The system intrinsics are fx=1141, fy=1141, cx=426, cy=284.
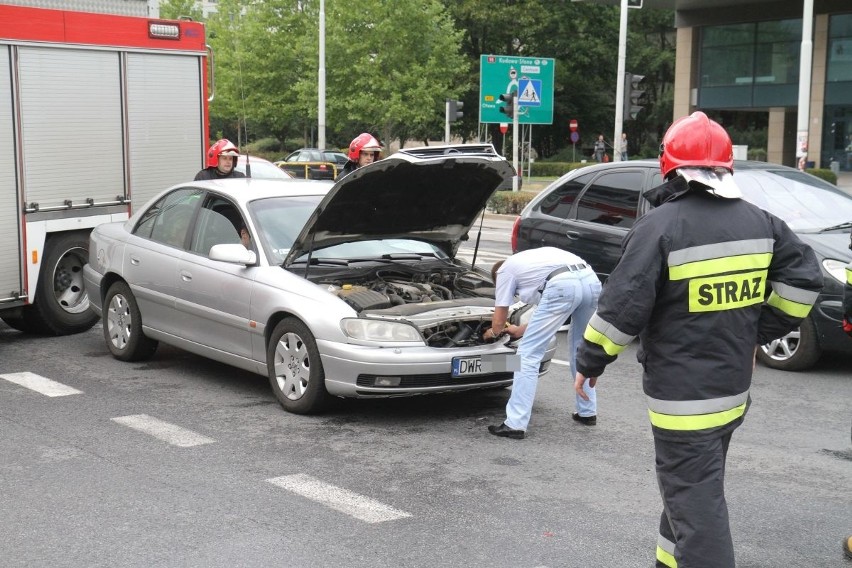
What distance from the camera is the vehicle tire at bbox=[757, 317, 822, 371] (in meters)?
8.53

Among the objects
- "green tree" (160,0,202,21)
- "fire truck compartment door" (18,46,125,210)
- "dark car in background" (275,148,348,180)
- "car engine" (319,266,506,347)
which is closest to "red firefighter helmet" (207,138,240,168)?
"fire truck compartment door" (18,46,125,210)

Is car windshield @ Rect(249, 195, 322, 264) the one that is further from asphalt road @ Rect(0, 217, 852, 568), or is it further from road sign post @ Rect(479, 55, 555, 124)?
road sign post @ Rect(479, 55, 555, 124)

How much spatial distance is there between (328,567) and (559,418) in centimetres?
298

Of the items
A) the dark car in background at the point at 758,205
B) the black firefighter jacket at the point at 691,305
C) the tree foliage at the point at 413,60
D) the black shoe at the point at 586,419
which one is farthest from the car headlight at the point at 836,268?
the tree foliage at the point at 413,60

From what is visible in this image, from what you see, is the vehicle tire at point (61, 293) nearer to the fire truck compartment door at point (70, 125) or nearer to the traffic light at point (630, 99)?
the fire truck compartment door at point (70, 125)

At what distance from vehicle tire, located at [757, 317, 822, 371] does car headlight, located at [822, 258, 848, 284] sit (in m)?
0.39

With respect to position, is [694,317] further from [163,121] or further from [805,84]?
[805,84]

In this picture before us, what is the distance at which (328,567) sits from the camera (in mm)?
4602

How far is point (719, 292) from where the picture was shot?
3.69m

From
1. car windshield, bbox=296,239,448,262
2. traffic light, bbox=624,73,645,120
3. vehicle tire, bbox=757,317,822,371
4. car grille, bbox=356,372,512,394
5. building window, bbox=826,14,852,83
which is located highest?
building window, bbox=826,14,852,83

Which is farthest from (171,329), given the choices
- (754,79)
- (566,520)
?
(754,79)

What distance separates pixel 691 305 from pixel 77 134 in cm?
745

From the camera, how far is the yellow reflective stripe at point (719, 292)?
3.68 metres

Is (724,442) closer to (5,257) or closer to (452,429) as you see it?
(452,429)
